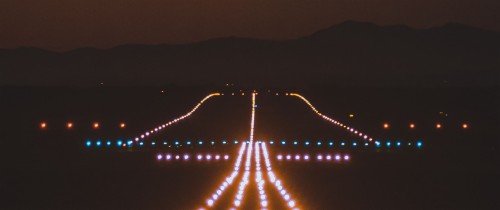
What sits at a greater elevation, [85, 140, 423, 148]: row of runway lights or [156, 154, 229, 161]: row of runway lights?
[85, 140, 423, 148]: row of runway lights

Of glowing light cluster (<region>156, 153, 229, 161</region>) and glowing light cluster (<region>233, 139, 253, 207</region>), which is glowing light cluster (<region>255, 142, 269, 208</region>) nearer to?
glowing light cluster (<region>233, 139, 253, 207</region>)

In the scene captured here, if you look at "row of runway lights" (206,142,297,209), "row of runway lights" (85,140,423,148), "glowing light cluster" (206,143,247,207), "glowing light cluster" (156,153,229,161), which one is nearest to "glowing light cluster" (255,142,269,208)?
"row of runway lights" (206,142,297,209)

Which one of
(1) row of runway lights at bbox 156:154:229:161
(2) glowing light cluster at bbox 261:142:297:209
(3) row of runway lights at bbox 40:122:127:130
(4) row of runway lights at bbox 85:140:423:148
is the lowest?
(2) glowing light cluster at bbox 261:142:297:209

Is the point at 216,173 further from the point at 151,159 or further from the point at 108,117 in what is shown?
the point at 108,117

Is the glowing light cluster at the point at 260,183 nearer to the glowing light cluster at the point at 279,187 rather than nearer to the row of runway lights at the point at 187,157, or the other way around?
the glowing light cluster at the point at 279,187

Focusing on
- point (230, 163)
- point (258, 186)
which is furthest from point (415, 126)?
point (258, 186)

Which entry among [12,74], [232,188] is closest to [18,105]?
[232,188]

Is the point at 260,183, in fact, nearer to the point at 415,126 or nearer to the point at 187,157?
the point at 187,157

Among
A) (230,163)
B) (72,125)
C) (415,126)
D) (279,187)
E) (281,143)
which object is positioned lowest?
(279,187)
